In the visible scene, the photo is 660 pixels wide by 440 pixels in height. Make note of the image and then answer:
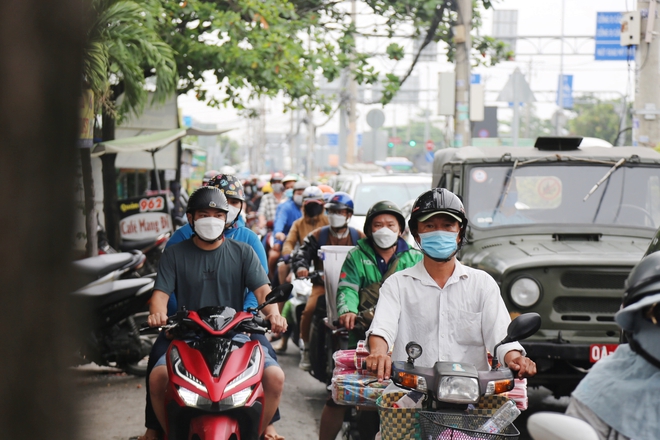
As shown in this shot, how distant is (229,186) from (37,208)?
530 centimetres

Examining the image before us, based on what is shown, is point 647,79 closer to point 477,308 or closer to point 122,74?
point 122,74

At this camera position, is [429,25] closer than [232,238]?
No

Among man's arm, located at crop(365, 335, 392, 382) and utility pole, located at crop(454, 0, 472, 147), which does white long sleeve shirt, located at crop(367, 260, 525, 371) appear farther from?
utility pole, located at crop(454, 0, 472, 147)

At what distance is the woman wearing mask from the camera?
5939 mm

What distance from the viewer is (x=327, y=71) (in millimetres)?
14664

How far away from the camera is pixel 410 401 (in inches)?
146

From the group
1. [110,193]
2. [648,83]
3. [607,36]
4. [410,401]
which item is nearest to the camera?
[410,401]

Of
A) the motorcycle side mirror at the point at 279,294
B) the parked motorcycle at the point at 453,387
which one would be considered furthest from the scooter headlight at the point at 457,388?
the motorcycle side mirror at the point at 279,294

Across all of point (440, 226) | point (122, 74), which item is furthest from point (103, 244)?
point (440, 226)

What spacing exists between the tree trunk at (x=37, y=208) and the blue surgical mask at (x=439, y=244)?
287cm

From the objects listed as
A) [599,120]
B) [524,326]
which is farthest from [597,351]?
[599,120]

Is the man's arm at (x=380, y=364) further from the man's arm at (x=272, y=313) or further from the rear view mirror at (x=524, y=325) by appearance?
the man's arm at (x=272, y=313)

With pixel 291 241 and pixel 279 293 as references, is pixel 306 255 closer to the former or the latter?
pixel 291 241

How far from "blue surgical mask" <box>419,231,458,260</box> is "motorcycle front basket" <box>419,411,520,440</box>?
2.94ft
